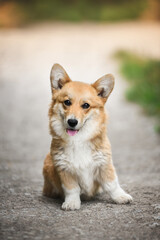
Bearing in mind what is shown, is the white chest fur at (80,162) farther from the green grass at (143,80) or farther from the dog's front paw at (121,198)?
the green grass at (143,80)

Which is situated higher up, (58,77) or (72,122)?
(58,77)

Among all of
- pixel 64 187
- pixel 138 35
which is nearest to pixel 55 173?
pixel 64 187

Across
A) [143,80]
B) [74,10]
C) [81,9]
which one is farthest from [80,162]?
[81,9]

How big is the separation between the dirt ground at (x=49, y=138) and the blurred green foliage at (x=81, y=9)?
2.61 metres

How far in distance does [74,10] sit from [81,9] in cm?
53

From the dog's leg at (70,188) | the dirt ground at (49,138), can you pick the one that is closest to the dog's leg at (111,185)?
the dirt ground at (49,138)

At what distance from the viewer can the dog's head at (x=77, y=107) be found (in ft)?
13.6

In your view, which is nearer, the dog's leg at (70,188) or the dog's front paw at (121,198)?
the dog's leg at (70,188)

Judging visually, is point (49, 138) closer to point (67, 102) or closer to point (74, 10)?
point (67, 102)

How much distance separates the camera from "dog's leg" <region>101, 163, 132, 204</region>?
4273 millimetres

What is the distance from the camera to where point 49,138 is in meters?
8.75

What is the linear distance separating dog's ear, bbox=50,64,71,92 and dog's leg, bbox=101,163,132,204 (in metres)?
1.21

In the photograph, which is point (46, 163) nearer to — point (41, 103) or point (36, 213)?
point (36, 213)

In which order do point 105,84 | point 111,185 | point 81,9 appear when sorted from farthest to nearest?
point 81,9 → point 105,84 → point 111,185
